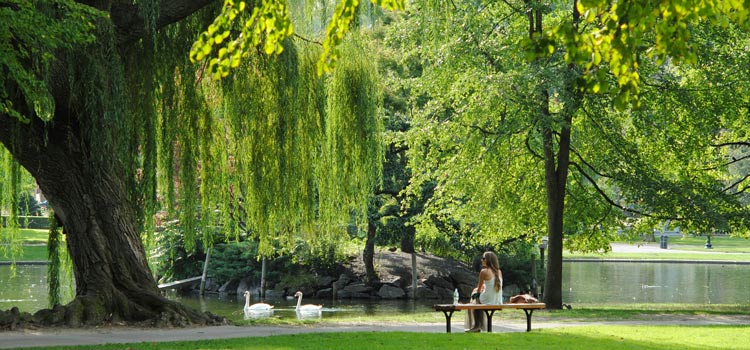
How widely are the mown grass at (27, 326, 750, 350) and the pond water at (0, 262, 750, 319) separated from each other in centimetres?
1267

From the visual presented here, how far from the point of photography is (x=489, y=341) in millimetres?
13664

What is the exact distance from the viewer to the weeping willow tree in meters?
14.5

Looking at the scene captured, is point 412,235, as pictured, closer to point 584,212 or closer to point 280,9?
point 584,212

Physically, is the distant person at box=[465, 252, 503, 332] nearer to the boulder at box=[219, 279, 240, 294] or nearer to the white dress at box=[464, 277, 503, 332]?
the white dress at box=[464, 277, 503, 332]

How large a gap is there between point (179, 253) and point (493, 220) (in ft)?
56.4

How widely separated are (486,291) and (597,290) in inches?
1061

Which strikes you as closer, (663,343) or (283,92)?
(663,343)

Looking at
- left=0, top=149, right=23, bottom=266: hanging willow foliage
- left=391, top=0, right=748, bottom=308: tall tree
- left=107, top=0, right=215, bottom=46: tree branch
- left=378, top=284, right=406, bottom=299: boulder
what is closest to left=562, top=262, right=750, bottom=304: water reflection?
left=378, top=284, right=406, bottom=299: boulder

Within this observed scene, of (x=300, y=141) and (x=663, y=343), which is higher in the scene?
(x=300, y=141)

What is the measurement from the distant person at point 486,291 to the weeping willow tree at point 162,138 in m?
2.67

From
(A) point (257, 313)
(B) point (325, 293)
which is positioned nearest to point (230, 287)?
(B) point (325, 293)

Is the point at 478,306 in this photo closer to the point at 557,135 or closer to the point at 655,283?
the point at 557,135

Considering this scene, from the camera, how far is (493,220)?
2705cm

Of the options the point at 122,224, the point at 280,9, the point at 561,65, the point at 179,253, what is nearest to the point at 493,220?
the point at 561,65
